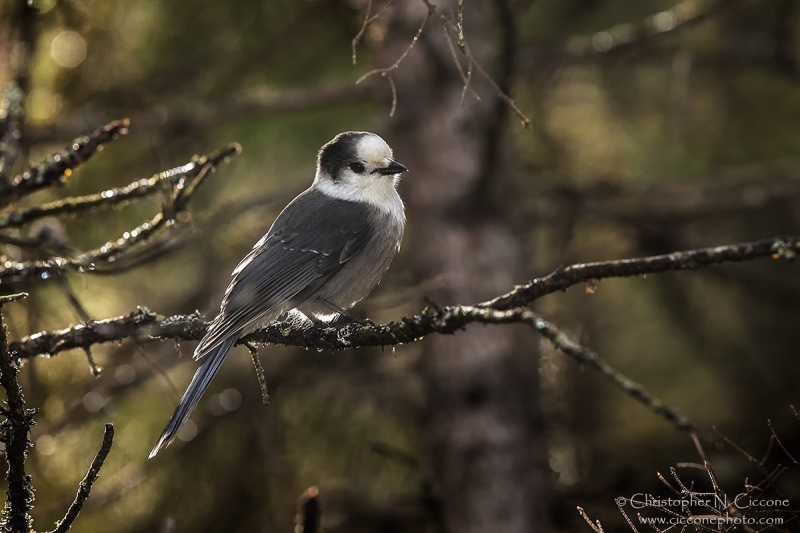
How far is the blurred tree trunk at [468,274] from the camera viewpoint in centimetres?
473

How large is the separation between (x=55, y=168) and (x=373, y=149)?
1.64 m

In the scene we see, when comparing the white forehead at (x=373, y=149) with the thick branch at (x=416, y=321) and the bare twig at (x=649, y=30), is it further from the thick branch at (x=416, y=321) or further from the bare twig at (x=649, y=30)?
the bare twig at (x=649, y=30)

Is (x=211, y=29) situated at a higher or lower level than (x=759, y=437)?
higher

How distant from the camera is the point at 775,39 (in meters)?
5.34

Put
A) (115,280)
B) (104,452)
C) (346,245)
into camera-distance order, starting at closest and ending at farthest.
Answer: (104,452) < (346,245) < (115,280)

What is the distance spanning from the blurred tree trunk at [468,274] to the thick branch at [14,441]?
2.74 meters

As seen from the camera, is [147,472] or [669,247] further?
[669,247]

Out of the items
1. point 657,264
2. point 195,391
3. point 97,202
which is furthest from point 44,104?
point 657,264

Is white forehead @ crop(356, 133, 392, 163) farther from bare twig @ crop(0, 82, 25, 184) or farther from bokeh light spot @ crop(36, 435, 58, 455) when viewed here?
bokeh light spot @ crop(36, 435, 58, 455)

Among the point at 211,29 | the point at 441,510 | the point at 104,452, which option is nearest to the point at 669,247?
the point at 441,510

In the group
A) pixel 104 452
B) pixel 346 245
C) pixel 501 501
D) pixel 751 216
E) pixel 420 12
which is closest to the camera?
pixel 104 452

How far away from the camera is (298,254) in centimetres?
394

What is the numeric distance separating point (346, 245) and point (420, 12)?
205 cm

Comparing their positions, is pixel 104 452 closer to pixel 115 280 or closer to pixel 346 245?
pixel 346 245
